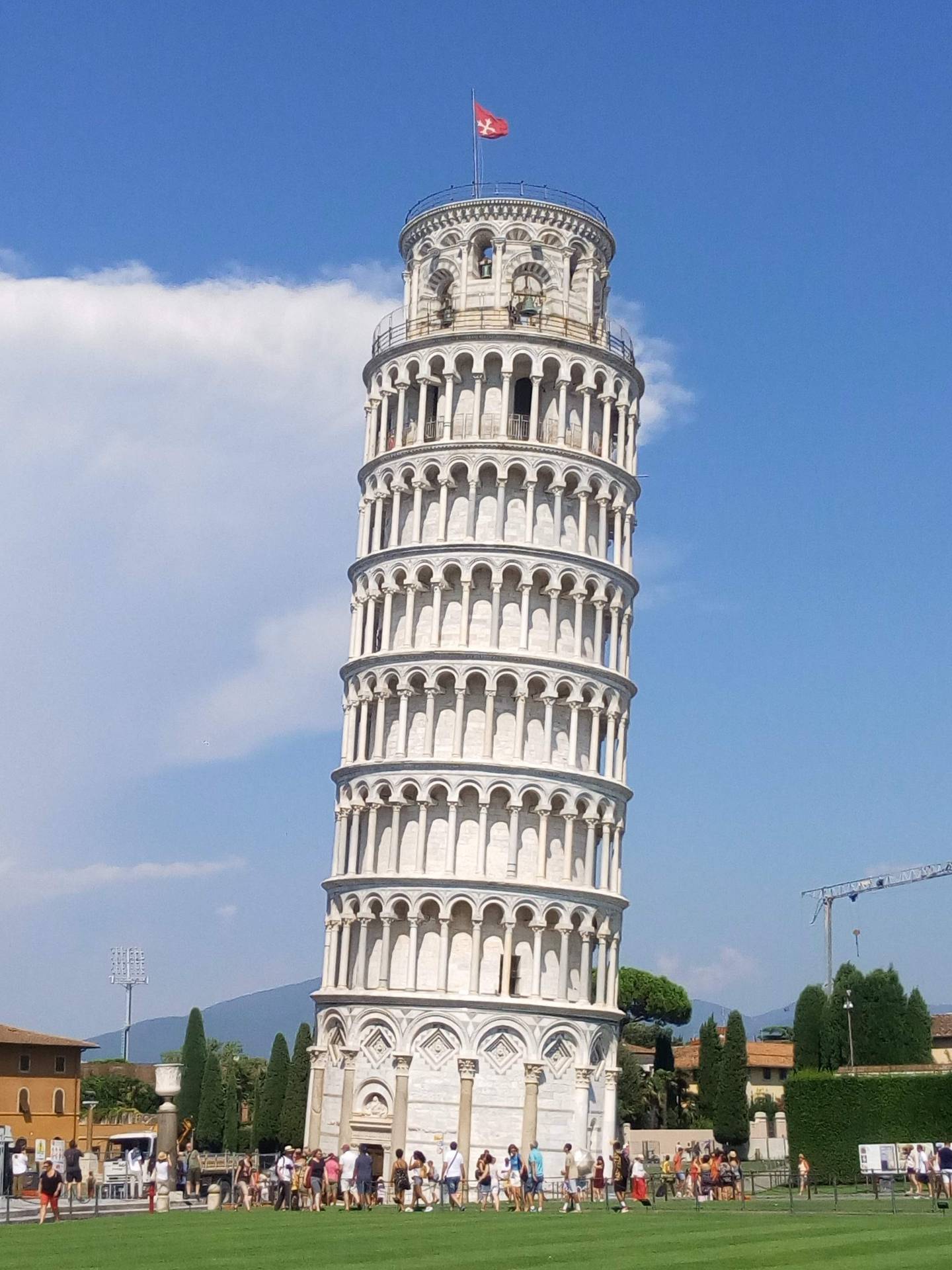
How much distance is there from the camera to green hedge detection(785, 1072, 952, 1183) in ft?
186

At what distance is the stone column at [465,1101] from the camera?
59938mm

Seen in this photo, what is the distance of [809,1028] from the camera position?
→ 9156cm

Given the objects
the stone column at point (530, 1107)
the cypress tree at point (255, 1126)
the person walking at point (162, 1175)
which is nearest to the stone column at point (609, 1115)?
the stone column at point (530, 1107)

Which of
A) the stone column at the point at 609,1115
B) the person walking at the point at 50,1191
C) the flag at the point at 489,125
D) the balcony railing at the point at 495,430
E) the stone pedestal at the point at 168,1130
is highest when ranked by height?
the flag at the point at 489,125

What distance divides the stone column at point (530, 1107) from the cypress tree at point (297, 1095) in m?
23.6

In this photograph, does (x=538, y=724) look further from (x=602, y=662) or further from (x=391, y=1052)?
(x=391, y=1052)

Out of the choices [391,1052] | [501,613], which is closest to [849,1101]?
[391,1052]

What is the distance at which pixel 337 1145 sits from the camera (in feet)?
205

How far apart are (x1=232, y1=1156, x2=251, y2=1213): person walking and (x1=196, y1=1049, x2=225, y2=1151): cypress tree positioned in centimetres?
5438

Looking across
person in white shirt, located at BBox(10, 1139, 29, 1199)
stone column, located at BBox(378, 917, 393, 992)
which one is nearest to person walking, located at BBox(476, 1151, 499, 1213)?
person in white shirt, located at BBox(10, 1139, 29, 1199)

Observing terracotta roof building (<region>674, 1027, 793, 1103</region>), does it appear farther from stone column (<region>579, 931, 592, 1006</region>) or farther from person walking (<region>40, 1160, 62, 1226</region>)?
person walking (<region>40, 1160, 62, 1226</region>)

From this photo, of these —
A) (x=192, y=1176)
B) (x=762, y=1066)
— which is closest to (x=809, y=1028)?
(x=762, y=1066)

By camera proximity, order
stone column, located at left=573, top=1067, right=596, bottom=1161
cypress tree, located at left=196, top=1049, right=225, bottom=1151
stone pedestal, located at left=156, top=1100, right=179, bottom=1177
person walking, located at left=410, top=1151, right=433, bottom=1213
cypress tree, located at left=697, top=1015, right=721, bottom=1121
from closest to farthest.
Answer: person walking, located at left=410, top=1151, right=433, bottom=1213, stone pedestal, located at left=156, top=1100, right=179, bottom=1177, stone column, located at left=573, top=1067, right=596, bottom=1161, cypress tree, located at left=697, top=1015, right=721, bottom=1121, cypress tree, located at left=196, top=1049, right=225, bottom=1151

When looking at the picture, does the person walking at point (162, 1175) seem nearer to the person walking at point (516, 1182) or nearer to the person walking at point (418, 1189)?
the person walking at point (418, 1189)
